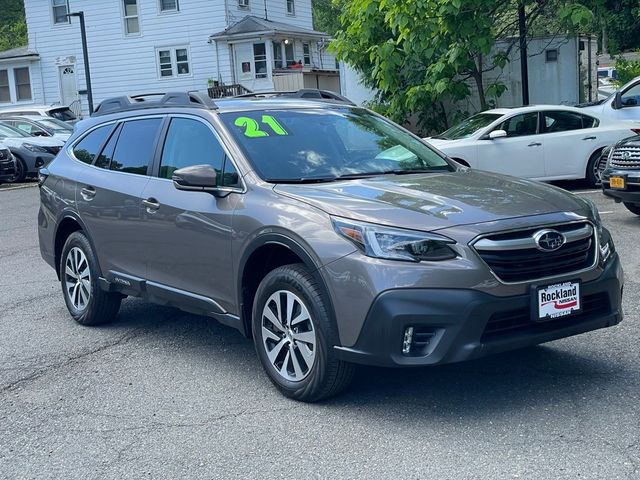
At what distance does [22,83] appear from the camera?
4059 cm

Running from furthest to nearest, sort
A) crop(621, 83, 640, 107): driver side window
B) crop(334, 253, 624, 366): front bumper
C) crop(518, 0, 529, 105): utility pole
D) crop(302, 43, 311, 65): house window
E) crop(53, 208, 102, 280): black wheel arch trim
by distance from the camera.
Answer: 1. crop(302, 43, 311, 65): house window
2. crop(518, 0, 529, 105): utility pole
3. crop(621, 83, 640, 107): driver side window
4. crop(53, 208, 102, 280): black wheel arch trim
5. crop(334, 253, 624, 366): front bumper

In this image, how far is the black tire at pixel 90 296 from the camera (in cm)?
707

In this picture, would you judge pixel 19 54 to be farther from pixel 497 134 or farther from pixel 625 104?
pixel 497 134

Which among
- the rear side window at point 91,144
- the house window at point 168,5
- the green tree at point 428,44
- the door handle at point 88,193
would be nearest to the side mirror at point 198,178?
the door handle at point 88,193

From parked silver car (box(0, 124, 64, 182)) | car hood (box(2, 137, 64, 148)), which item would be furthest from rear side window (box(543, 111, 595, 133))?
car hood (box(2, 137, 64, 148))

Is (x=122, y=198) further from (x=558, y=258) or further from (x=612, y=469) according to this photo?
(x=612, y=469)

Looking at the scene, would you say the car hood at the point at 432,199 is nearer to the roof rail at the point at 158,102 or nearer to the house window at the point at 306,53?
the roof rail at the point at 158,102

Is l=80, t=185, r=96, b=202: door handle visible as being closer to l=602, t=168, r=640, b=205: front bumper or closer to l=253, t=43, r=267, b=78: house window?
l=602, t=168, r=640, b=205: front bumper

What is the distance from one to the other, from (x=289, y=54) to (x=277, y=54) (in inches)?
41.7

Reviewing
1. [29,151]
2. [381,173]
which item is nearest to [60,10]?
[29,151]

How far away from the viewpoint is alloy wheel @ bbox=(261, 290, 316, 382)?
5.02 m

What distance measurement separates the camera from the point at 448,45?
17.6 meters

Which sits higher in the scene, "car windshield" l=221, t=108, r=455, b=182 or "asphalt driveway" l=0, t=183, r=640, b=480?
"car windshield" l=221, t=108, r=455, b=182

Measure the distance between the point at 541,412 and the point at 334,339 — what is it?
117cm
